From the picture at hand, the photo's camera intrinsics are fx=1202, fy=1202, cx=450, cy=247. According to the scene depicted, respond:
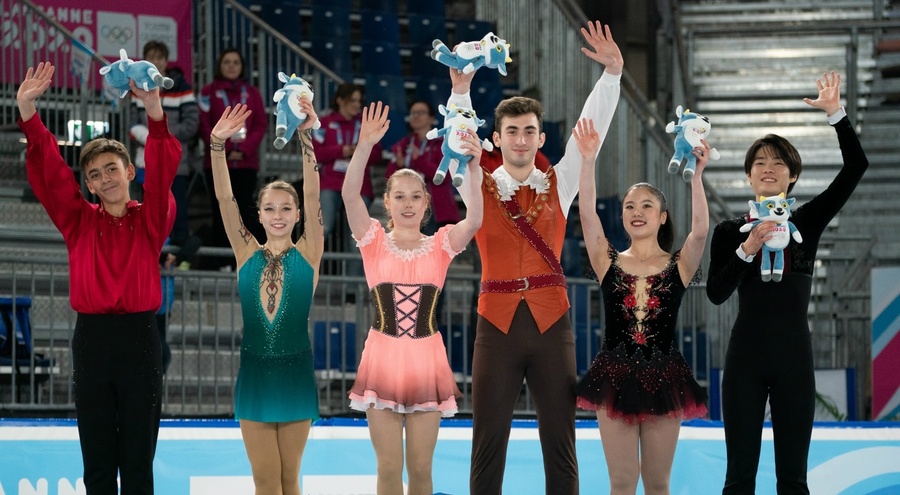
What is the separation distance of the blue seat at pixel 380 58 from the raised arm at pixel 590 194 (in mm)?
5931

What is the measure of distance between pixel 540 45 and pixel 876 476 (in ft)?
18.7

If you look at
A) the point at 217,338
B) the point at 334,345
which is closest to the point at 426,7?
the point at 334,345

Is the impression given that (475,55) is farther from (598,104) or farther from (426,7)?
(426,7)

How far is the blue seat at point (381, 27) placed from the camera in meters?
10.6

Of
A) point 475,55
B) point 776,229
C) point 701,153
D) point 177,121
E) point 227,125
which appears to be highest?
point 177,121

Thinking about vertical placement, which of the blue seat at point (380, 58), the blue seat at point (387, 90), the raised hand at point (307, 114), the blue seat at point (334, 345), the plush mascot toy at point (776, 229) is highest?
the blue seat at point (380, 58)

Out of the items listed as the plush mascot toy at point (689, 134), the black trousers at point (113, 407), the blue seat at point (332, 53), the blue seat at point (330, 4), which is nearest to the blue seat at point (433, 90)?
the blue seat at point (332, 53)

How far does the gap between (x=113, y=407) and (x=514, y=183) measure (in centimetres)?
170

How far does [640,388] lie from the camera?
4508mm

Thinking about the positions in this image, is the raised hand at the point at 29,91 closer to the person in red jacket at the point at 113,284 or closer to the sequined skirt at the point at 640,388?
the person in red jacket at the point at 113,284

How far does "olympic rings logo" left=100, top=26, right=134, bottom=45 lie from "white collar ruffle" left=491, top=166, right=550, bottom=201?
5.74m

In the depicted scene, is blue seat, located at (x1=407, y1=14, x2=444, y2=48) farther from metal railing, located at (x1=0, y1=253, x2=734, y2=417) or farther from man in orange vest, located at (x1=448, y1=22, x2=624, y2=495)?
man in orange vest, located at (x1=448, y1=22, x2=624, y2=495)

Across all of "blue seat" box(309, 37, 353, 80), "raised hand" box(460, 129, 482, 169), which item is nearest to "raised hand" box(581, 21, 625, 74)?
"raised hand" box(460, 129, 482, 169)

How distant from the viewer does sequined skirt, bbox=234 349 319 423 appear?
448cm
